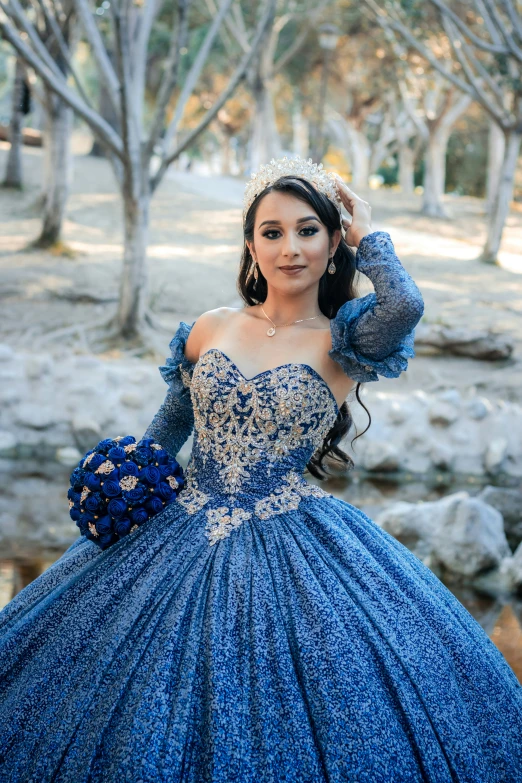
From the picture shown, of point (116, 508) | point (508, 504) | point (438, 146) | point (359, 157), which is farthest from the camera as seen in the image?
point (359, 157)

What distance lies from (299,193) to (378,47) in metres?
15.9

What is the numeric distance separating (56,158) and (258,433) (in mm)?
9164

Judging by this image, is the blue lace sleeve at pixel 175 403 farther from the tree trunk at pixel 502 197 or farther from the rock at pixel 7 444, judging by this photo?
the tree trunk at pixel 502 197

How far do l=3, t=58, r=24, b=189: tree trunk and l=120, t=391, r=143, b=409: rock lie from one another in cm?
713

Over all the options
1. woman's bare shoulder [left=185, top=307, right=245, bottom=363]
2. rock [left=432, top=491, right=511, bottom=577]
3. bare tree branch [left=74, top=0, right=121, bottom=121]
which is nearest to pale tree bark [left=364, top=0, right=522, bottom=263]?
bare tree branch [left=74, top=0, right=121, bottom=121]

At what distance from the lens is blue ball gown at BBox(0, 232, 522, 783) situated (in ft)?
5.23

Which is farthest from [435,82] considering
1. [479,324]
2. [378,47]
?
[479,324]

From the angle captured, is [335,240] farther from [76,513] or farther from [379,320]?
[76,513]

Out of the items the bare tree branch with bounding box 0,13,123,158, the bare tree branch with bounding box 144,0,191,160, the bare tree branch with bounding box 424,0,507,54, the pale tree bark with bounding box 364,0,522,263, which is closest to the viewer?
the bare tree branch with bounding box 144,0,191,160

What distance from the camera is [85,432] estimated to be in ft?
21.0

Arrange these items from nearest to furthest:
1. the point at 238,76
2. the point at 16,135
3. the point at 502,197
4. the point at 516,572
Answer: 1. the point at 516,572
2. the point at 238,76
3. the point at 502,197
4. the point at 16,135

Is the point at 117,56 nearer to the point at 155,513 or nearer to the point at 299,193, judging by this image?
the point at 299,193

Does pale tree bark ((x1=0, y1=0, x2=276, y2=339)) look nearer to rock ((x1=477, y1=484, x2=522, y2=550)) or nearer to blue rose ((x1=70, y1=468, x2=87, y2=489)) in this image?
rock ((x1=477, y1=484, x2=522, y2=550))

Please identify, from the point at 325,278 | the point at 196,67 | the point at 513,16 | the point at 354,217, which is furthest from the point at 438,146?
the point at 354,217
